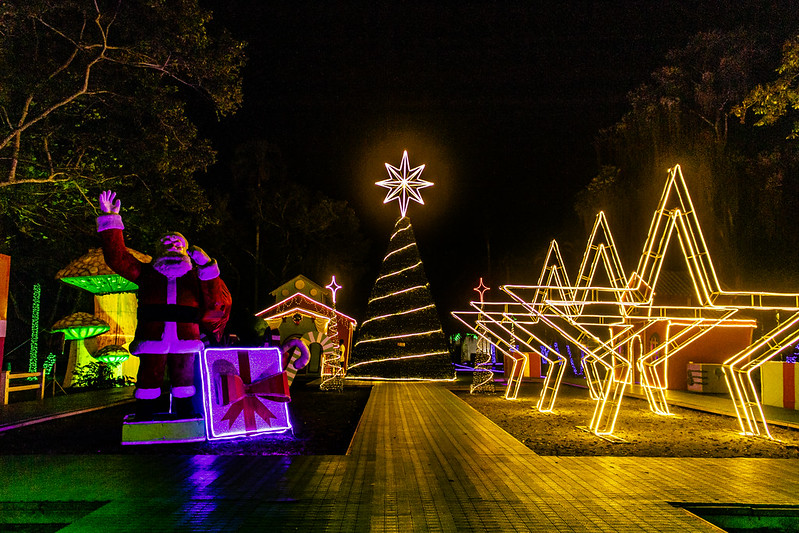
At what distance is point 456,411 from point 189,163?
8660 mm

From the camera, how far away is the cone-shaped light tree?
21.4 m

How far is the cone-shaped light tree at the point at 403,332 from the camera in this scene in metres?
21.4

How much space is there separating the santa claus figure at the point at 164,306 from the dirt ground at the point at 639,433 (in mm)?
4829

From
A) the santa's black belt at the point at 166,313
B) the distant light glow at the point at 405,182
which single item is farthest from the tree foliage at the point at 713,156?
the santa's black belt at the point at 166,313

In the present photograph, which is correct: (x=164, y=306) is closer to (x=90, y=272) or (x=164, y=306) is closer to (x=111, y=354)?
(x=90, y=272)

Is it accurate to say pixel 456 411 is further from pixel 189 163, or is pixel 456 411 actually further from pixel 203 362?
pixel 189 163

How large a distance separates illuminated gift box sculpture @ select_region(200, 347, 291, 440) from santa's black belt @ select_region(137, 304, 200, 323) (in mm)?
592

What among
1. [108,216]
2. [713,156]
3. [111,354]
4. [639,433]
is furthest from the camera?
[713,156]

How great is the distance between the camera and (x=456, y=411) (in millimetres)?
12938

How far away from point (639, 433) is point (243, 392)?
19.8 ft

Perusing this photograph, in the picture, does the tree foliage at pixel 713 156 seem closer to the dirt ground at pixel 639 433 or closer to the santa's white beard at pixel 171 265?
the dirt ground at pixel 639 433

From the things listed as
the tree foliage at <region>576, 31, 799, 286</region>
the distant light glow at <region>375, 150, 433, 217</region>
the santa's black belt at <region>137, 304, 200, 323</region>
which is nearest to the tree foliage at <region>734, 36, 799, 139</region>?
the tree foliage at <region>576, 31, 799, 286</region>

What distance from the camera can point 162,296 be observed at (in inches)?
344

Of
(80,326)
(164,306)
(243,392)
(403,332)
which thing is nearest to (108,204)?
(164,306)
